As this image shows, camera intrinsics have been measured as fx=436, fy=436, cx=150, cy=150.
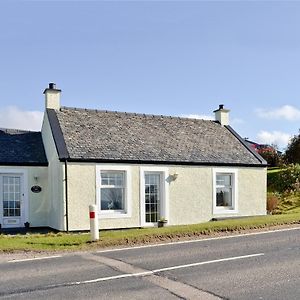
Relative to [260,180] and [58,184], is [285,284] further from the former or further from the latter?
[260,180]

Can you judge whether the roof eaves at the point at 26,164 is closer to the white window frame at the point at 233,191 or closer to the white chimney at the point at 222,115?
the white window frame at the point at 233,191

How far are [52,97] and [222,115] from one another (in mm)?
9789

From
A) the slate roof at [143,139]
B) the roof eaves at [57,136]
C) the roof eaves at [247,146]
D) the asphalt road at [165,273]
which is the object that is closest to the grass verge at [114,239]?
the asphalt road at [165,273]

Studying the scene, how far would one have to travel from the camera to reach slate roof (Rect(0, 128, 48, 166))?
17875mm

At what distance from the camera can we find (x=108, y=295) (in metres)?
6.89

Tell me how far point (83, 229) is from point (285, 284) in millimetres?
11166

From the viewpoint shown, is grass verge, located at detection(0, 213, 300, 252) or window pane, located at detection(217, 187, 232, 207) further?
window pane, located at detection(217, 187, 232, 207)

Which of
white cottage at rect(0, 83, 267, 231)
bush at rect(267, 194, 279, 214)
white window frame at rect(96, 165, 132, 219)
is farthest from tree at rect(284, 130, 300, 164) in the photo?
white window frame at rect(96, 165, 132, 219)

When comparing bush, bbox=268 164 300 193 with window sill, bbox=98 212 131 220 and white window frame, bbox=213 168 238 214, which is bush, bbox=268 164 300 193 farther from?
window sill, bbox=98 212 131 220

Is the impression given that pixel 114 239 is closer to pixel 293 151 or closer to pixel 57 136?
pixel 57 136

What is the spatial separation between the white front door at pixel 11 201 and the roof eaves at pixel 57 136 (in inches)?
84.8

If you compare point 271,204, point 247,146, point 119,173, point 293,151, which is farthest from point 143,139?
point 293,151

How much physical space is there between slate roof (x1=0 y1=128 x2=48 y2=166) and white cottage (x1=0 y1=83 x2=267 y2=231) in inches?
1.6

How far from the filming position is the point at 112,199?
18.2 metres
